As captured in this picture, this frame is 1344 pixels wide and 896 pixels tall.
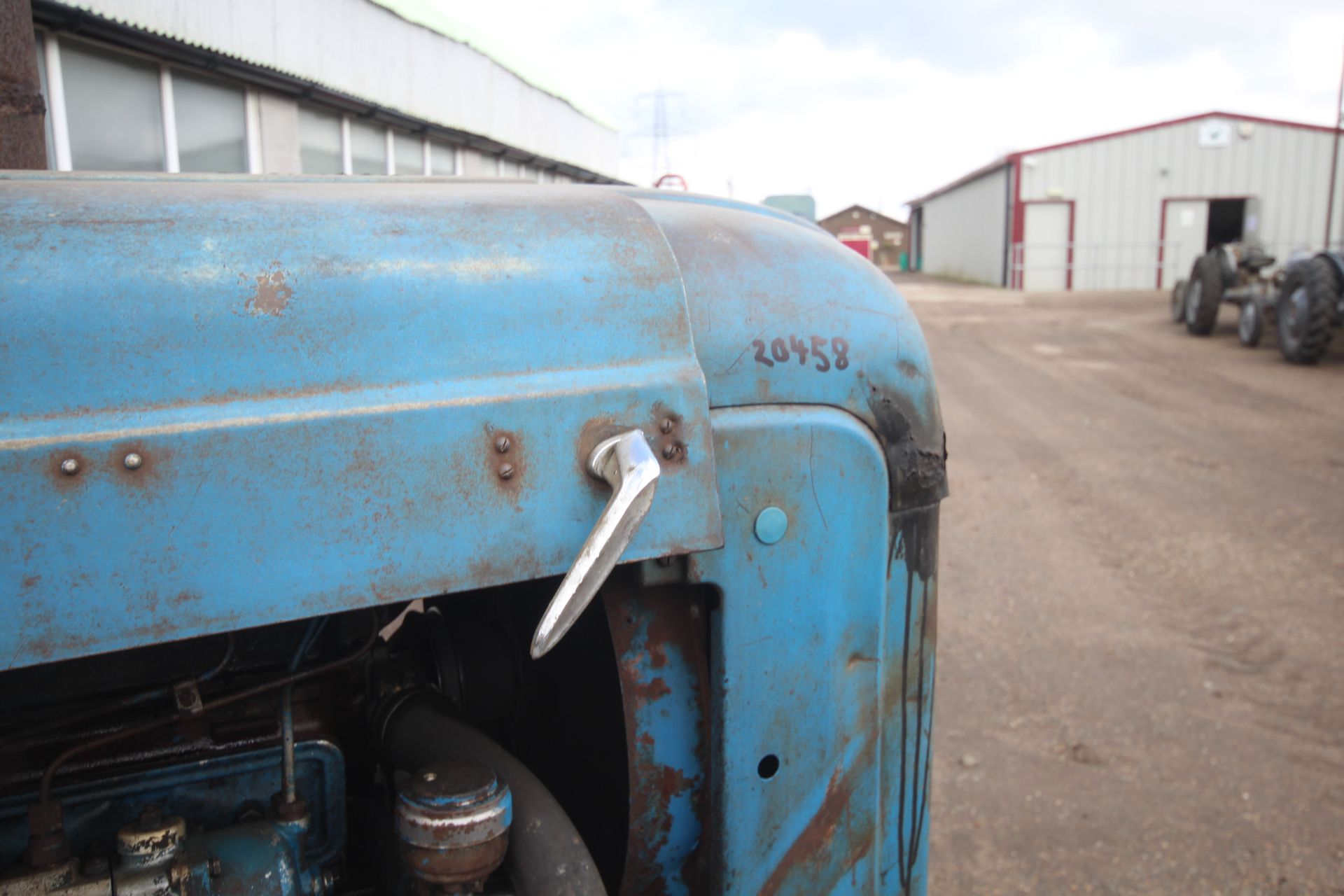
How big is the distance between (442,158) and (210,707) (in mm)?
10465

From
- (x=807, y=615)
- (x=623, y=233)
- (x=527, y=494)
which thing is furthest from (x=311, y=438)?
(x=807, y=615)

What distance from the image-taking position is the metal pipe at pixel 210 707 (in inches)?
44.6

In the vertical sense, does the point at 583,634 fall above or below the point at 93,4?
below

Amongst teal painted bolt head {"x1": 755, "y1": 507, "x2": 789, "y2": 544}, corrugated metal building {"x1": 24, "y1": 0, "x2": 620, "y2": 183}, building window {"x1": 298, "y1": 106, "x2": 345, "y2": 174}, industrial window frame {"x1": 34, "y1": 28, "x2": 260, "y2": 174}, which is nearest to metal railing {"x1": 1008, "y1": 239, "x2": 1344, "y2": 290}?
corrugated metal building {"x1": 24, "y1": 0, "x2": 620, "y2": 183}

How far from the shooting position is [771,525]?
134 cm

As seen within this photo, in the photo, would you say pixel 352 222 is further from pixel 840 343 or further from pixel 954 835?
pixel 954 835

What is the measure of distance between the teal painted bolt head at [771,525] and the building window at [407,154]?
9.34 meters

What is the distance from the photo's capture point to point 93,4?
5.78 metres

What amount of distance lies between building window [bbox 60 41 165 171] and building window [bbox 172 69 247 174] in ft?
0.64

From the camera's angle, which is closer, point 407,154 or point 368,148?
point 368,148

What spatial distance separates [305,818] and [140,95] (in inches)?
266

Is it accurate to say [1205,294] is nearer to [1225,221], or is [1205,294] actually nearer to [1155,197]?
[1155,197]

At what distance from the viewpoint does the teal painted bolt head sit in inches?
52.4

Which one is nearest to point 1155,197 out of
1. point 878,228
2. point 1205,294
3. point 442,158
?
point 1205,294
